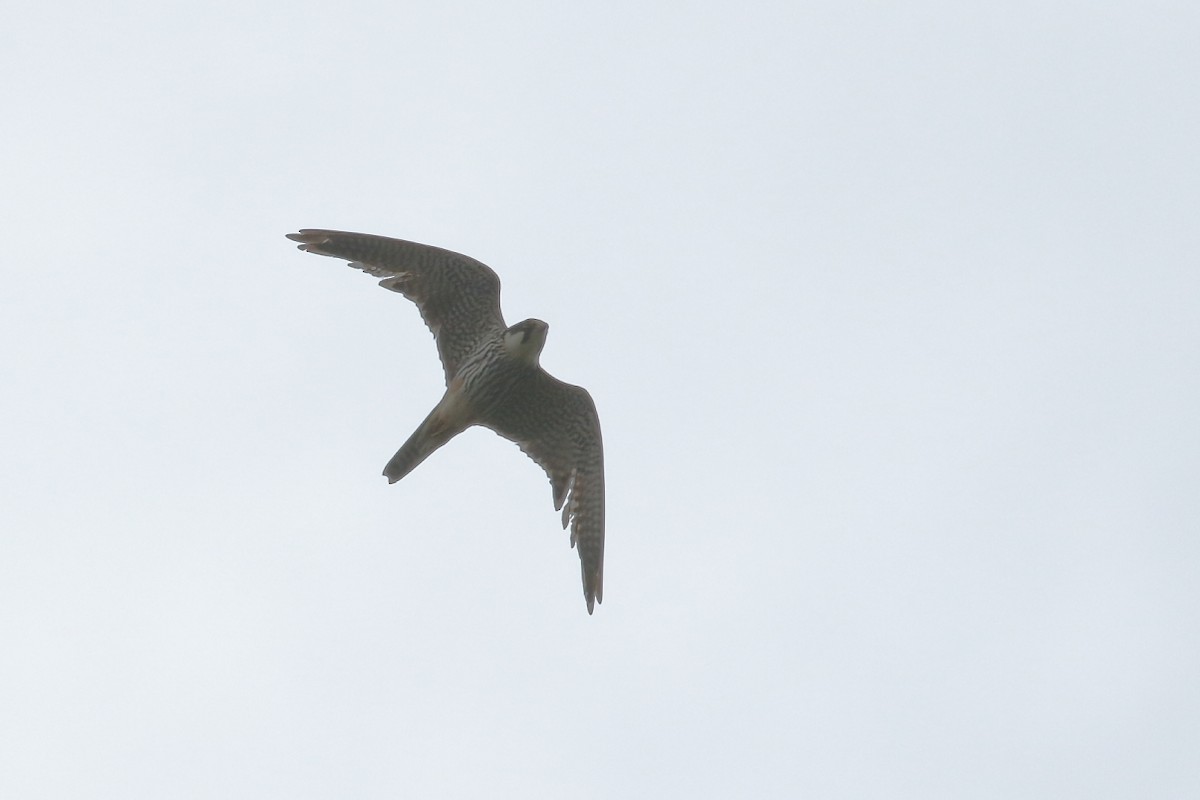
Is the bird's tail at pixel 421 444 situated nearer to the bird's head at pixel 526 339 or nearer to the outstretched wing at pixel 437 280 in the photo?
the outstretched wing at pixel 437 280

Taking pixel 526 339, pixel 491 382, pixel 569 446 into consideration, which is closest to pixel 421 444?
pixel 491 382

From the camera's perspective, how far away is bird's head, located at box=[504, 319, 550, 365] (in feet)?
40.1

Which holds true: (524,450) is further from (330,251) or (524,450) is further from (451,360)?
(330,251)

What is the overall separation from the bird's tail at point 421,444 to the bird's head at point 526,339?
903 mm

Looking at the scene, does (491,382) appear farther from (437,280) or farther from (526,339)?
(437,280)

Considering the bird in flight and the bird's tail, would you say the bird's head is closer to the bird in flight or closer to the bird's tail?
the bird in flight

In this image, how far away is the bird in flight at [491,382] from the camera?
1254 cm

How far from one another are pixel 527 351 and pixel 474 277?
3.34 ft

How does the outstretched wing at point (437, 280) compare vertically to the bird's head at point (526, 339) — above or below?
above

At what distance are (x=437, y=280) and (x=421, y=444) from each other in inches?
69.4

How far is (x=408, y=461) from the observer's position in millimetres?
12156

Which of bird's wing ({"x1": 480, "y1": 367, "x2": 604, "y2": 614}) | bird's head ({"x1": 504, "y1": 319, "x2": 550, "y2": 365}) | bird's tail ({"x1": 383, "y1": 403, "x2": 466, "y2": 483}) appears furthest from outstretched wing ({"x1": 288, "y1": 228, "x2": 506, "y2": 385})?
bird's wing ({"x1": 480, "y1": 367, "x2": 604, "y2": 614})

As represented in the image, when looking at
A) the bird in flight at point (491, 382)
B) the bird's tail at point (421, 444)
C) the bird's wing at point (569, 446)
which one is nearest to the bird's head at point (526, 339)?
the bird in flight at point (491, 382)

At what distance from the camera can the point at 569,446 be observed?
13258 mm
